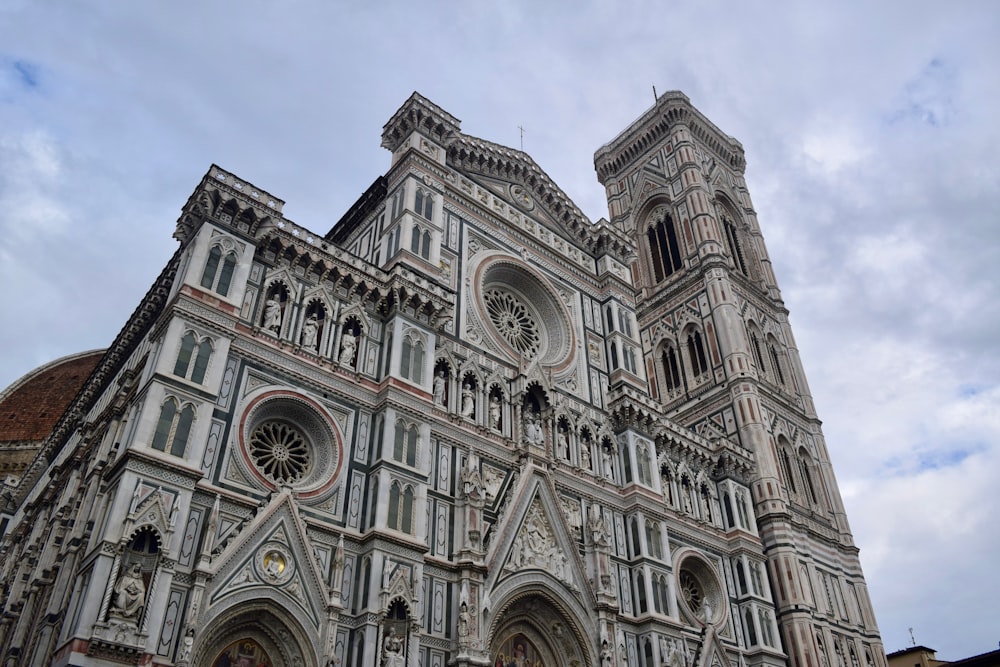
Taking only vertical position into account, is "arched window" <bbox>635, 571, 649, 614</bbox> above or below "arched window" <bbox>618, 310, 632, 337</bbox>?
below

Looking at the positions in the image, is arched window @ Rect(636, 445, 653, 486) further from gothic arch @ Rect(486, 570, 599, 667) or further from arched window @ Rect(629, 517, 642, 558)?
gothic arch @ Rect(486, 570, 599, 667)

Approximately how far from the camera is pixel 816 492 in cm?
3456

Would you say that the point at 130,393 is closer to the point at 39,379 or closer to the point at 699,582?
the point at 699,582

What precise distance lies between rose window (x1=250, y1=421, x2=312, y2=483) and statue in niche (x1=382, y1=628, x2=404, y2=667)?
3939 mm

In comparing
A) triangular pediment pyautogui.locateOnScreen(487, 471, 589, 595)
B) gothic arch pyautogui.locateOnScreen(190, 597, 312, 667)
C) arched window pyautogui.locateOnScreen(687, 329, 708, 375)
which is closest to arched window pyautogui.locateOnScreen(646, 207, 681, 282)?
arched window pyautogui.locateOnScreen(687, 329, 708, 375)

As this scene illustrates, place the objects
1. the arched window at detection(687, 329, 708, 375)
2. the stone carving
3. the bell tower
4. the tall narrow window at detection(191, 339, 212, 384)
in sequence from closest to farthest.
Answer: the tall narrow window at detection(191, 339, 212, 384) < the stone carving < the bell tower < the arched window at detection(687, 329, 708, 375)

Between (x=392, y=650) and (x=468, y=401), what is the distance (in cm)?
748

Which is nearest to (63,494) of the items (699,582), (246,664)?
(246,664)

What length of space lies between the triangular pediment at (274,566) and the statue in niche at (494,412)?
719 cm

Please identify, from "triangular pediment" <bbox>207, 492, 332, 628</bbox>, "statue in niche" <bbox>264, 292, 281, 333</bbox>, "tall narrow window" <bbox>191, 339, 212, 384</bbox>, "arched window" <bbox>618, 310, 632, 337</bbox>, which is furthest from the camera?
"arched window" <bbox>618, 310, 632, 337</bbox>

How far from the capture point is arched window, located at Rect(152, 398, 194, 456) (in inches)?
607

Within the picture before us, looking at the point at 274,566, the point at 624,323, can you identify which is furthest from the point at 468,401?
the point at 624,323

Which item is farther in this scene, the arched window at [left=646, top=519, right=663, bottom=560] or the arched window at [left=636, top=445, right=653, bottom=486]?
the arched window at [left=636, top=445, right=653, bottom=486]

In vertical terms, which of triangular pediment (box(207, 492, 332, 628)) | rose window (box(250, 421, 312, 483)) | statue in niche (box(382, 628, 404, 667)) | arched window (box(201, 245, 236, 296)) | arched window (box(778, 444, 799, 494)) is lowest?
statue in niche (box(382, 628, 404, 667))
